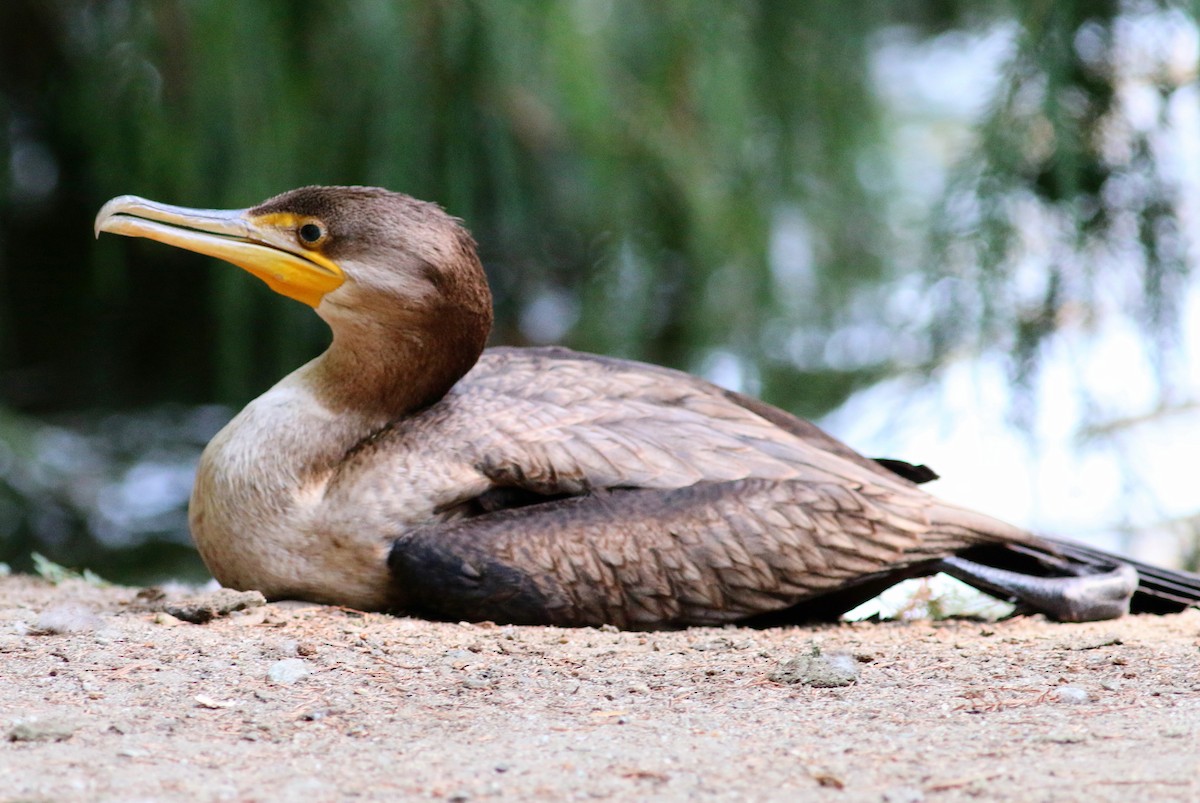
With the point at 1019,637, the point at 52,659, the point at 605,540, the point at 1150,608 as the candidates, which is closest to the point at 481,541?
the point at 605,540

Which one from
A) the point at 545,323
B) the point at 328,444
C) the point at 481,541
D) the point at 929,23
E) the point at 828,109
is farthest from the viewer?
the point at 545,323

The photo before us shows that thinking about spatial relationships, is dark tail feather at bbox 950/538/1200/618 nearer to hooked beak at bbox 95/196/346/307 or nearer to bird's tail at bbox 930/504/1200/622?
bird's tail at bbox 930/504/1200/622

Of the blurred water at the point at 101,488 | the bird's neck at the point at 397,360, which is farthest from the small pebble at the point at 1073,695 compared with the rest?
the blurred water at the point at 101,488

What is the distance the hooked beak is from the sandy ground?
3.55ft

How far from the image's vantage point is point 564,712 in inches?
124

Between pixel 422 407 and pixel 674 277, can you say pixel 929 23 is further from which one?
pixel 422 407

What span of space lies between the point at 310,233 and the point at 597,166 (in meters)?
2.62

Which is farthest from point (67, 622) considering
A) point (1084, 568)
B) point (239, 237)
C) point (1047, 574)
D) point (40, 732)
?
Answer: point (1084, 568)

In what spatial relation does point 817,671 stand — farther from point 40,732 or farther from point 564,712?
point 40,732

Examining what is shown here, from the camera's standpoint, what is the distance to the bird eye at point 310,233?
4430mm

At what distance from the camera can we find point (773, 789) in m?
2.53

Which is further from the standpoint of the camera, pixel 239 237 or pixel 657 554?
pixel 239 237

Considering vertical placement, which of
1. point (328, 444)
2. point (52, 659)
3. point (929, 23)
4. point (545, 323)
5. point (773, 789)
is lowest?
point (52, 659)

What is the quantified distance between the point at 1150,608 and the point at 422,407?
9.03 feet
